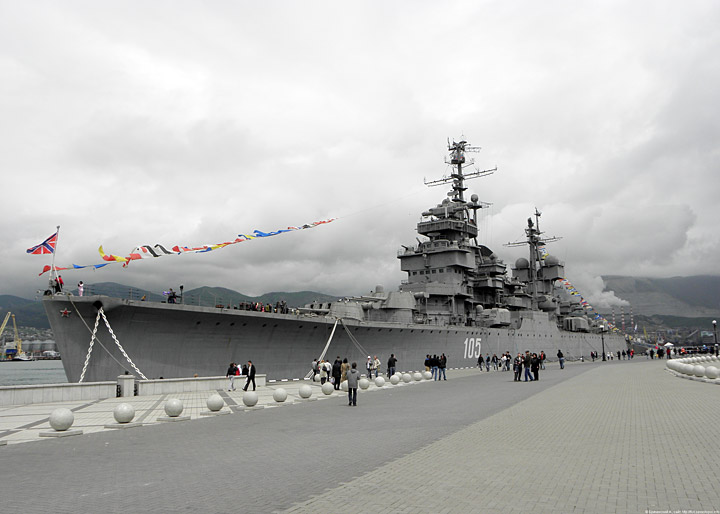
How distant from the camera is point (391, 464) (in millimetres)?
6711

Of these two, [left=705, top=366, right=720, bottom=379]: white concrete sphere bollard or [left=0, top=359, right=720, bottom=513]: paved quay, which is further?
[left=705, top=366, right=720, bottom=379]: white concrete sphere bollard

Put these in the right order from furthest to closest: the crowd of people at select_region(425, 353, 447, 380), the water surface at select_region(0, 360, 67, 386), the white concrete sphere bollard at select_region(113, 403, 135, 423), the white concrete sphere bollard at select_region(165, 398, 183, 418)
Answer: the water surface at select_region(0, 360, 67, 386), the crowd of people at select_region(425, 353, 447, 380), the white concrete sphere bollard at select_region(165, 398, 183, 418), the white concrete sphere bollard at select_region(113, 403, 135, 423)

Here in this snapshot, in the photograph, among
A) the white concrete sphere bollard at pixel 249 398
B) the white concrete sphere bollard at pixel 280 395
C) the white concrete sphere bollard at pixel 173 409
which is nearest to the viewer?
the white concrete sphere bollard at pixel 173 409

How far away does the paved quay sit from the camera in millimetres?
4992

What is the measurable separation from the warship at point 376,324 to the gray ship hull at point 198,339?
40 millimetres

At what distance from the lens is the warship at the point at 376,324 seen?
17.7 meters

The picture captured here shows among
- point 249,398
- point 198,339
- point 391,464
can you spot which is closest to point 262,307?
point 198,339

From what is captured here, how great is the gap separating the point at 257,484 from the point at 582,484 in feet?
11.5

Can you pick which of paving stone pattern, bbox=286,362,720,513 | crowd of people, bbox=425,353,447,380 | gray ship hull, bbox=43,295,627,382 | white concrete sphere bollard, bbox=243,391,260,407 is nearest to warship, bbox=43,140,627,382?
gray ship hull, bbox=43,295,627,382

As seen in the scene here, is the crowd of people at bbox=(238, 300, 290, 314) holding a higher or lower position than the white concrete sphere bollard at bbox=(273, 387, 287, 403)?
higher

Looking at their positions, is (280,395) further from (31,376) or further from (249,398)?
(31,376)

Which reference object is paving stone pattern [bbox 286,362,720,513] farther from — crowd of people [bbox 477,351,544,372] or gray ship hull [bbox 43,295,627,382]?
crowd of people [bbox 477,351,544,372]

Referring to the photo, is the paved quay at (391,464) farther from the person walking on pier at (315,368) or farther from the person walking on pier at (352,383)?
the person walking on pier at (315,368)

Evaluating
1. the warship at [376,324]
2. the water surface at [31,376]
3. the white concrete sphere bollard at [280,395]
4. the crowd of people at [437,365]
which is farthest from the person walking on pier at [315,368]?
the water surface at [31,376]
